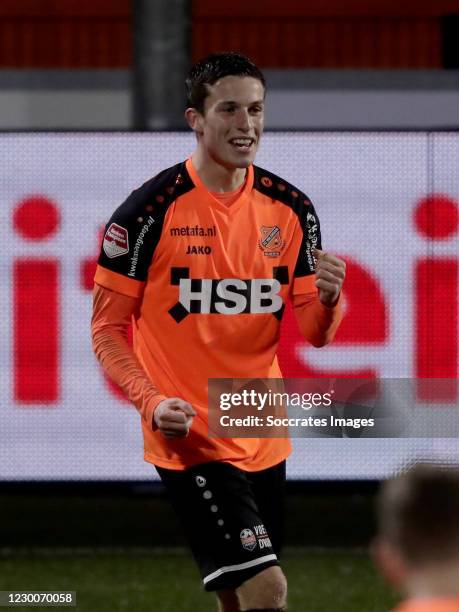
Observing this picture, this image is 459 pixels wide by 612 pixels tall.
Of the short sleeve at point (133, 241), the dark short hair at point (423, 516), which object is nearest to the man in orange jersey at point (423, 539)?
the dark short hair at point (423, 516)

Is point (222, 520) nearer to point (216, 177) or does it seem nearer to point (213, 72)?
point (216, 177)

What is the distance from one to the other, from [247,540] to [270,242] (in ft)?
3.00

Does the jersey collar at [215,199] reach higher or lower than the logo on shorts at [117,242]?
higher

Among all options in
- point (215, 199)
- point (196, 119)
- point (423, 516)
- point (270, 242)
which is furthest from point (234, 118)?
point (423, 516)

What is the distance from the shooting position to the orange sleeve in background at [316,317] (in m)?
4.02

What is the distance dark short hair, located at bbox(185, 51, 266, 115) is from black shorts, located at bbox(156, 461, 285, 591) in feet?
3.60

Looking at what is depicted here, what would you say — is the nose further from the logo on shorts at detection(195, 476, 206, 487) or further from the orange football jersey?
the logo on shorts at detection(195, 476, 206, 487)

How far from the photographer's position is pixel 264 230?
4188 millimetres

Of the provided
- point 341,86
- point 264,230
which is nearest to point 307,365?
point 341,86

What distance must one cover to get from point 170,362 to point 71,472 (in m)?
2.94

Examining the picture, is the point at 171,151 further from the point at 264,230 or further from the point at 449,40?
the point at 449,40

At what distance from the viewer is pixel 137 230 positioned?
4.12 metres

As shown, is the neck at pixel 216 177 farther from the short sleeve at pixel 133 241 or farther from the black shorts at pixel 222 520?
the black shorts at pixel 222 520

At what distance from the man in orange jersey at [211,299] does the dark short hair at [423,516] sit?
2.04m
